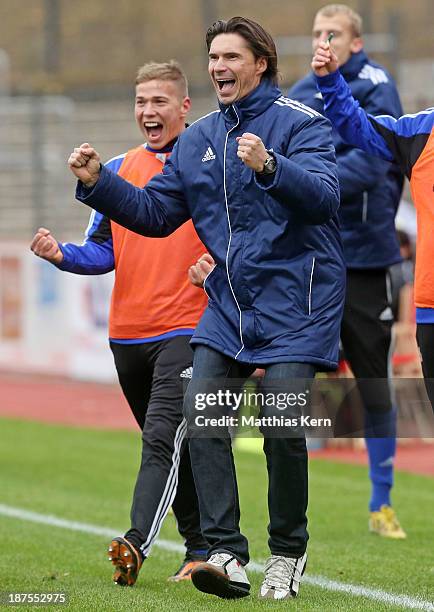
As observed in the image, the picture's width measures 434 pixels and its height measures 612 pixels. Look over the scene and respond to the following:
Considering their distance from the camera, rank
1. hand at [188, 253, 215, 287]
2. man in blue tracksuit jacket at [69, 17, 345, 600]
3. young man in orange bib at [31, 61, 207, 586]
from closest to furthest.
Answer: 1. man in blue tracksuit jacket at [69, 17, 345, 600]
2. hand at [188, 253, 215, 287]
3. young man in orange bib at [31, 61, 207, 586]

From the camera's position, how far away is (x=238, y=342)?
16.5 feet

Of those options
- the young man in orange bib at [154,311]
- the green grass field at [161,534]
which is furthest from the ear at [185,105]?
the green grass field at [161,534]

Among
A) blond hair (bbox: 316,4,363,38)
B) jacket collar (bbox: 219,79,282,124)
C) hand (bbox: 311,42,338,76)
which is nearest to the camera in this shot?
jacket collar (bbox: 219,79,282,124)

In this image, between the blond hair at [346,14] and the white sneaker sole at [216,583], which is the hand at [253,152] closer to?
the white sneaker sole at [216,583]

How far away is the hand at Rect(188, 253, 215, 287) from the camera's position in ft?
17.6

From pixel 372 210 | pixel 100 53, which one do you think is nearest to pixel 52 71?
pixel 100 53

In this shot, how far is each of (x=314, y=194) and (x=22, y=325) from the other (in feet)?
49.8

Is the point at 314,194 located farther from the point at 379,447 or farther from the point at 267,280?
the point at 379,447

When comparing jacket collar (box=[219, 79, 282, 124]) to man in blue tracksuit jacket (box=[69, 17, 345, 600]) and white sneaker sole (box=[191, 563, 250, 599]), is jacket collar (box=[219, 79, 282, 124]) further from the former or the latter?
white sneaker sole (box=[191, 563, 250, 599])

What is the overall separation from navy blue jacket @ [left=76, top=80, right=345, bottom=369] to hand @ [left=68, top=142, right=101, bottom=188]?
4 cm

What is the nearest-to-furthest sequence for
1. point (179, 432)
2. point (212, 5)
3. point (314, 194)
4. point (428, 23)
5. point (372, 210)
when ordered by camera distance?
1. point (314, 194)
2. point (179, 432)
3. point (372, 210)
4. point (428, 23)
5. point (212, 5)

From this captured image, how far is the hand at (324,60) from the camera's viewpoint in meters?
5.56

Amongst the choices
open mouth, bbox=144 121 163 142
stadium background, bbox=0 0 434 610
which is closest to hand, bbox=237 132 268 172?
open mouth, bbox=144 121 163 142

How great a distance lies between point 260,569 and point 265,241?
1947mm
